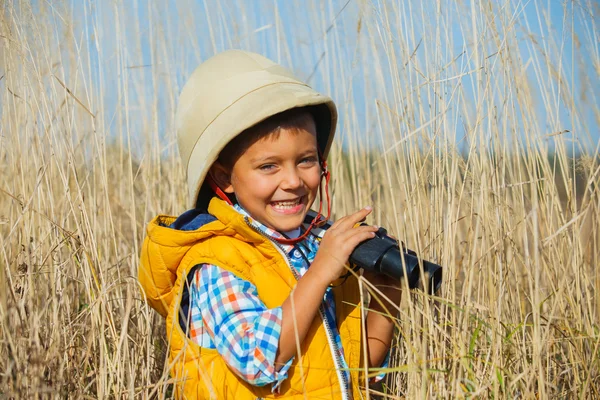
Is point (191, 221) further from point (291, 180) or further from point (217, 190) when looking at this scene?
point (291, 180)

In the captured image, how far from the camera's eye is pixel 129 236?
10.1 feet

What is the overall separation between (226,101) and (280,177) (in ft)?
0.72

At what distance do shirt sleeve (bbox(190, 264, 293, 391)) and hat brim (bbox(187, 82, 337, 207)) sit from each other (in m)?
0.25

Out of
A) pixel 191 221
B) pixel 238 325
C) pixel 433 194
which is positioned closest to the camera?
pixel 238 325

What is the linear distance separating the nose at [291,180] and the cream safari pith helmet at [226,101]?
143mm

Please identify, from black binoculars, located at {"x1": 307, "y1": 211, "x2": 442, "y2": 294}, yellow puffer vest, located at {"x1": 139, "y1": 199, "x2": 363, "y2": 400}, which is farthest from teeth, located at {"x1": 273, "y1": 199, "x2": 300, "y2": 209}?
black binoculars, located at {"x1": 307, "y1": 211, "x2": 442, "y2": 294}

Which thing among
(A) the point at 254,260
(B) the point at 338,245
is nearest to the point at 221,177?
(A) the point at 254,260

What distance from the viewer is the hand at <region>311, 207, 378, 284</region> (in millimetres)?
1374

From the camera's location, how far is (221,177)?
162cm

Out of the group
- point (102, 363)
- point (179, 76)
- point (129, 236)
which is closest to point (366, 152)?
point (179, 76)

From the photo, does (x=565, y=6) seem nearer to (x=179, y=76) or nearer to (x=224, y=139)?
(x=224, y=139)

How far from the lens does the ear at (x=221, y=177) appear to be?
1.61 metres

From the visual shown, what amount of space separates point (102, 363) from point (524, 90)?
1289 mm

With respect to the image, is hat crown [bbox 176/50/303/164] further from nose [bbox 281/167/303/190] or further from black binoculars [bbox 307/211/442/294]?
black binoculars [bbox 307/211/442/294]
